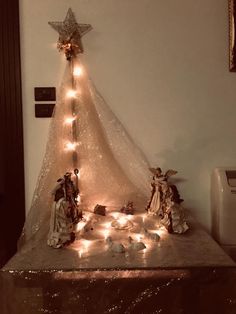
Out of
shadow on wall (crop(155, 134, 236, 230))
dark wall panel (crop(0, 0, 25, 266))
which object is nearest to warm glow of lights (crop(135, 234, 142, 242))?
shadow on wall (crop(155, 134, 236, 230))

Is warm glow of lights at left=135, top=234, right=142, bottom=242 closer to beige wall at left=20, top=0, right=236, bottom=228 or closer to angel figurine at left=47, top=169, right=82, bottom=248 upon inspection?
angel figurine at left=47, top=169, right=82, bottom=248

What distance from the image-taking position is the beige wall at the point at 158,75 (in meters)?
1.97

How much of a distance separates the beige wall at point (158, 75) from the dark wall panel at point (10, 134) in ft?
0.15

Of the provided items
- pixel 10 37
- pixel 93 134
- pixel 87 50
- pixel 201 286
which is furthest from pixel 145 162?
pixel 10 37

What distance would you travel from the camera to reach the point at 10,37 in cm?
197

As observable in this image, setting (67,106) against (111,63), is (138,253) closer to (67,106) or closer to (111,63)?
(67,106)

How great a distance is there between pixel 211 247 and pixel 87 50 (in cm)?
130

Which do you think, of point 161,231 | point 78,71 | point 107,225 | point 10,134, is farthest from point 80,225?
point 78,71

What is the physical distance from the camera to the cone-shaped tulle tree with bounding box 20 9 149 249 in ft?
6.41

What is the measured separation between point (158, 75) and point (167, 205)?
2.66 feet

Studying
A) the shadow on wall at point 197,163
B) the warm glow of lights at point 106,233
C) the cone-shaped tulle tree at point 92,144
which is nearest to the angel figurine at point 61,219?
the warm glow of lights at point 106,233

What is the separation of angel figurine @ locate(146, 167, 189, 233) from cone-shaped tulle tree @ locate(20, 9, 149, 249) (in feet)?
0.67

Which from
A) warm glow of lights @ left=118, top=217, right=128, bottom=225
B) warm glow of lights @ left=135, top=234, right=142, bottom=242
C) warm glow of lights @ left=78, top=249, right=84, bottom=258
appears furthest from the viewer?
warm glow of lights @ left=118, top=217, right=128, bottom=225

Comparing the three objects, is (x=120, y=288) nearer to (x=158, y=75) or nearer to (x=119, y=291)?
(x=119, y=291)
